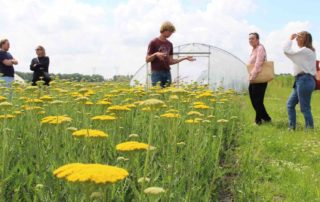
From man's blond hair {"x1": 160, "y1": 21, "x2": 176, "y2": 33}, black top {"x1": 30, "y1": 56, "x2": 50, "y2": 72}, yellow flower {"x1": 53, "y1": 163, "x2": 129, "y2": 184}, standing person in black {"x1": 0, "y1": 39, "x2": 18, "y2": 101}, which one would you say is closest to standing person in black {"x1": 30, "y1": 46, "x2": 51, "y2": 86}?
black top {"x1": 30, "y1": 56, "x2": 50, "y2": 72}

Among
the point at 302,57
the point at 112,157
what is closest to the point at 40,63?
the point at 302,57

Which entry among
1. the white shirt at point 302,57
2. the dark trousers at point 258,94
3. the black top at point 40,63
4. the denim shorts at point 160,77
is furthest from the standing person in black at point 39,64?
the white shirt at point 302,57

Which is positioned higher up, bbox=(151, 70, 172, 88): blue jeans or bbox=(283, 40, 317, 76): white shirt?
bbox=(283, 40, 317, 76): white shirt

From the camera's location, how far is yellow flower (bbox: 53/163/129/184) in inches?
53.7

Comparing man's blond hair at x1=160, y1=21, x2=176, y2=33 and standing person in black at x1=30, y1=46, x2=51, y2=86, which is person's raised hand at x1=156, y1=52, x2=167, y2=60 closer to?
man's blond hair at x1=160, y1=21, x2=176, y2=33

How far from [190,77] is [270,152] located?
44.7ft

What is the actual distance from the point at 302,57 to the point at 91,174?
20.8ft

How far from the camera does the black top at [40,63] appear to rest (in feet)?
31.4

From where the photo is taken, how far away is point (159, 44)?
7.23 metres

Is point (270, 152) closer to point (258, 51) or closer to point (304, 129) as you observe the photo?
point (304, 129)

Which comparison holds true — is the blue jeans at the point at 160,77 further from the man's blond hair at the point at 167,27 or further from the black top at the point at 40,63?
the black top at the point at 40,63

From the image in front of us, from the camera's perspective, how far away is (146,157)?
5.85ft

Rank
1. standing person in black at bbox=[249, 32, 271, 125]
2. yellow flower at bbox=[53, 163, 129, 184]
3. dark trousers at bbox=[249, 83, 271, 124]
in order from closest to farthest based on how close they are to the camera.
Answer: yellow flower at bbox=[53, 163, 129, 184]
standing person in black at bbox=[249, 32, 271, 125]
dark trousers at bbox=[249, 83, 271, 124]

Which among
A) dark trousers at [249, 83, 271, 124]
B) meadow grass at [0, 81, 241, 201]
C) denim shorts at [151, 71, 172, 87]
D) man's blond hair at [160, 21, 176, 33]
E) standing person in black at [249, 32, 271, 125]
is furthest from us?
dark trousers at [249, 83, 271, 124]
